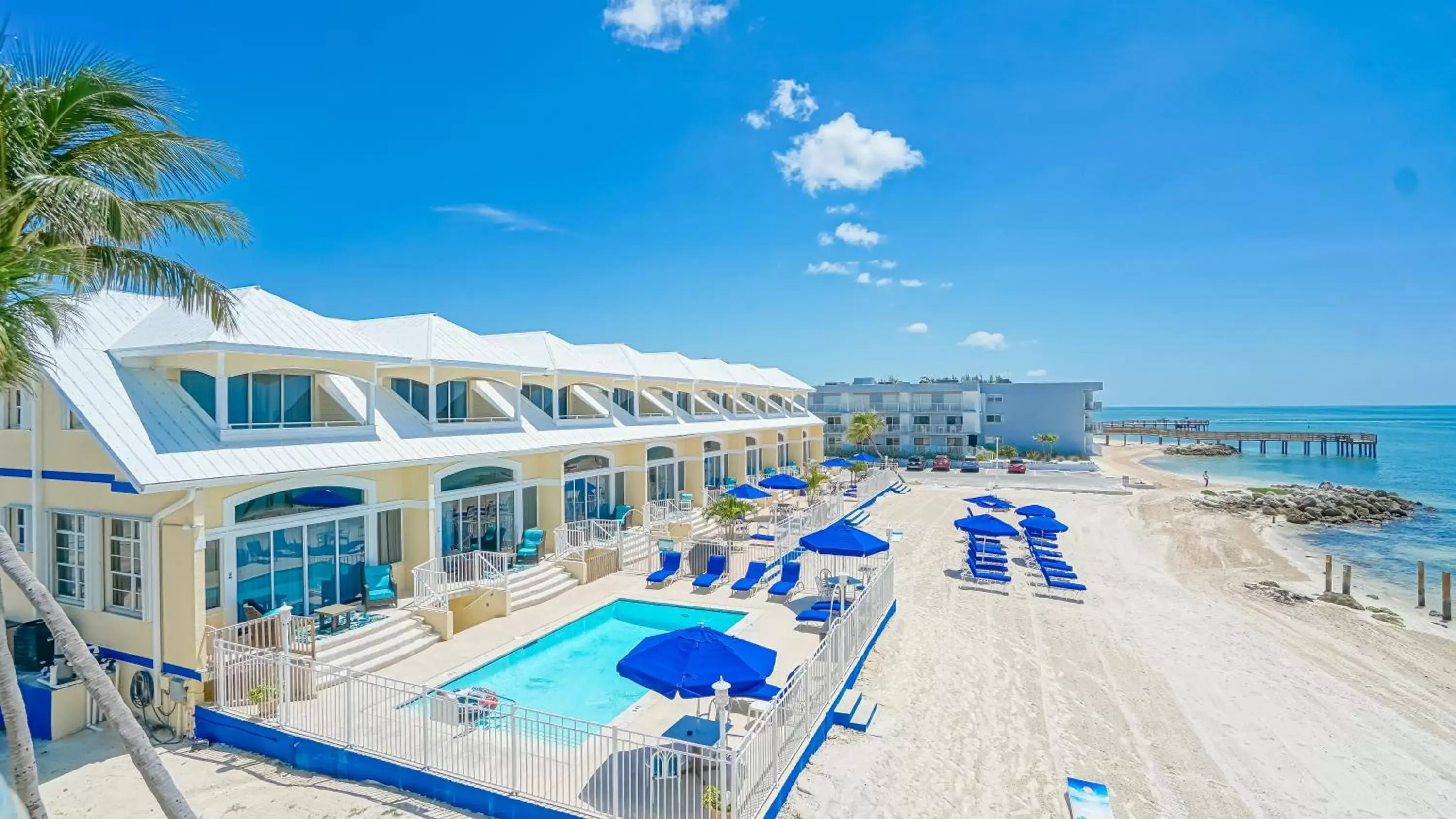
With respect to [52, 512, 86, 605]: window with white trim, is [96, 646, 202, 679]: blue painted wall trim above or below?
below

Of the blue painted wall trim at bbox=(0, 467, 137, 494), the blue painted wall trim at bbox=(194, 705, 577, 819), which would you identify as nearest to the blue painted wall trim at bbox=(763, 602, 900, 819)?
the blue painted wall trim at bbox=(194, 705, 577, 819)

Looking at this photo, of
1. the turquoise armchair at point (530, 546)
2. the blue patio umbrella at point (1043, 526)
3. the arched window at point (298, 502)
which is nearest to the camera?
the arched window at point (298, 502)

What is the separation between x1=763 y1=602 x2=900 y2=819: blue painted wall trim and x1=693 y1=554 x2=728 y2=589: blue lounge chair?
218 inches

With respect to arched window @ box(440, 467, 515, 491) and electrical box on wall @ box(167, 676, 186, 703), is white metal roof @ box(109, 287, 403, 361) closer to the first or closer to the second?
arched window @ box(440, 467, 515, 491)

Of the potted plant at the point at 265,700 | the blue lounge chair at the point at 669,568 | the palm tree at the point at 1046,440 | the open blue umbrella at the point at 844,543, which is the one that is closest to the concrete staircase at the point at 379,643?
the potted plant at the point at 265,700

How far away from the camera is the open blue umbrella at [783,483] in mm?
26422

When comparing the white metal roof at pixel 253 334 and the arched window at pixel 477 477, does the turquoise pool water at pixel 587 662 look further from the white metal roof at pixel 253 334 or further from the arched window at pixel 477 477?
the white metal roof at pixel 253 334

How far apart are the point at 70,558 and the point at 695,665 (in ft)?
40.8

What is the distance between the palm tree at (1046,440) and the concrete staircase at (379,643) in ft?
189

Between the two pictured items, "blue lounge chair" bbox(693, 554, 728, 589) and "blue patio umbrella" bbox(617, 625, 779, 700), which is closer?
"blue patio umbrella" bbox(617, 625, 779, 700)

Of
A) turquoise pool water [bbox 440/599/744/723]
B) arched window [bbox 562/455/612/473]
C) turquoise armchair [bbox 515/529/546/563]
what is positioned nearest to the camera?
turquoise pool water [bbox 440/599/744/723]

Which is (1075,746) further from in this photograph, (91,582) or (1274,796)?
(91,582)

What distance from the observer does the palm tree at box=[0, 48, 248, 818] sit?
22.0 ft

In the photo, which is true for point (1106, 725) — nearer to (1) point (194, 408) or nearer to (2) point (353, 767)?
(2) point (353, 767)
